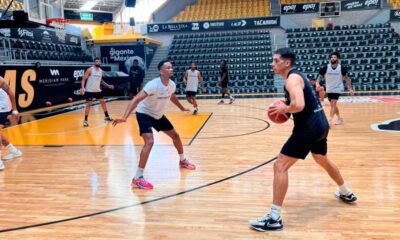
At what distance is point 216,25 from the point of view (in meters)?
24.1

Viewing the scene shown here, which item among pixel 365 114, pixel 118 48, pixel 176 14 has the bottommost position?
pixel 365 114

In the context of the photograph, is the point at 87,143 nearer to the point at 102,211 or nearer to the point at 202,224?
the point at 102,211

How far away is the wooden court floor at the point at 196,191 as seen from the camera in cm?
353

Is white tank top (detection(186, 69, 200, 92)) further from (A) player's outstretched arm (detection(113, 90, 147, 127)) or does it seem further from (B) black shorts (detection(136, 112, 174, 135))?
(A) player's outstretched arm (detection(113, 90, 147, 127))

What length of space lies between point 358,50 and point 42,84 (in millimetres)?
15995

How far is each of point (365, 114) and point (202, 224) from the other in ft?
27.8

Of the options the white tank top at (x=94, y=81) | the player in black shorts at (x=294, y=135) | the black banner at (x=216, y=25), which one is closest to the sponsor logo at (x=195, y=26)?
the black banner at (x=216, y=25)

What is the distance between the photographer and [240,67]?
21156mm

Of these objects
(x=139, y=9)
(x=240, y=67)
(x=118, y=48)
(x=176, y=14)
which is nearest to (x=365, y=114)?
(x=240, y=67)

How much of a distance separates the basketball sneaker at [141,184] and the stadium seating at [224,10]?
73.6 ft

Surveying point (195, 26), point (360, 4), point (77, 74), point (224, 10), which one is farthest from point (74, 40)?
point (360, 4)

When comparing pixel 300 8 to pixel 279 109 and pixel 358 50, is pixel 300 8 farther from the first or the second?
pixel 279 109

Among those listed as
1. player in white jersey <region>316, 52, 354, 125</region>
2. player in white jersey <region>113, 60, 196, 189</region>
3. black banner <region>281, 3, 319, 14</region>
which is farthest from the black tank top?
black banner <region>281, 3, 319, 14</region>

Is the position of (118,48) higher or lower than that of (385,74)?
higher
